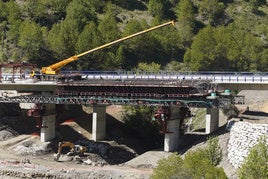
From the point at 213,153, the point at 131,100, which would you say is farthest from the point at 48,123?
the point at 213,153

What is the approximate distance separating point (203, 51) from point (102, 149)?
53169mm

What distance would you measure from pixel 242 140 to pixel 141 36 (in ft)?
248

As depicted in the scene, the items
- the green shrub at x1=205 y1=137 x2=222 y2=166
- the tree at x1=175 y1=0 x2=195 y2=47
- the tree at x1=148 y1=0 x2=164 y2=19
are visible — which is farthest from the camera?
the tree at x1=148 y1=0 x2=164 y2=19

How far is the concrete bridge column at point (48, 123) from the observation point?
266ft

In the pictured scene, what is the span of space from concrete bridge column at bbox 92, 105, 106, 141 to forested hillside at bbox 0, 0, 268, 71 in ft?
102

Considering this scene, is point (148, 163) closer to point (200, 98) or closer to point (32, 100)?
point (200, 98)

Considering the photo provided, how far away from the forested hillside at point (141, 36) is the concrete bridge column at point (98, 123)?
31026 mm

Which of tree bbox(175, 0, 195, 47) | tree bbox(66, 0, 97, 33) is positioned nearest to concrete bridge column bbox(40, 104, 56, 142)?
tree bbox(66, 0, 97, 33)

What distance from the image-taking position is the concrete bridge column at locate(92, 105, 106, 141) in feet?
271

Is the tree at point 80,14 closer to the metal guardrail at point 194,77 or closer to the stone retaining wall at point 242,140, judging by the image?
the metal guardrail at point 194,77

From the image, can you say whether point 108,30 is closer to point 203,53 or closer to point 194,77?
point 203,53

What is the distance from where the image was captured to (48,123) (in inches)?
3231

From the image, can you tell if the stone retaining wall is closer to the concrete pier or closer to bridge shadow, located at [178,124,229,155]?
bridge shadow, located at [178,124,229,155]

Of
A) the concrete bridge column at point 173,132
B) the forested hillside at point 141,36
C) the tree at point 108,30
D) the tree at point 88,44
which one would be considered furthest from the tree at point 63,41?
the concrete bridge column at point 173,132
